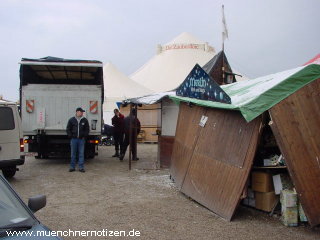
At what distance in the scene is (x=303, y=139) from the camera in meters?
5.82

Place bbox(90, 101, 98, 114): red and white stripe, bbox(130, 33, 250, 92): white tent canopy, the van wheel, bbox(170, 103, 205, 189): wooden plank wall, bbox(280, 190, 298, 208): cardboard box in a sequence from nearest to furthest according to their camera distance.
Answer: bbox(280, 190, 298, 208): cardboard box
bbox(170, 103, 205, 189): wooden plank wall
the van wheel
bbox(90, 101, 98, 114): red and white stripe
bbox(130, 33, 250, 92): white tent canopy

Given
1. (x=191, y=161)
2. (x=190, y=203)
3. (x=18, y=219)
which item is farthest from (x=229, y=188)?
(x=18, y=219)

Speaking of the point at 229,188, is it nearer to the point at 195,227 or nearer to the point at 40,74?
the point at 195,227

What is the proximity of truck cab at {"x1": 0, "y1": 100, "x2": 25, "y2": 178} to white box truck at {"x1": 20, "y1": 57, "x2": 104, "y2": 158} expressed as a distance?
2489mm

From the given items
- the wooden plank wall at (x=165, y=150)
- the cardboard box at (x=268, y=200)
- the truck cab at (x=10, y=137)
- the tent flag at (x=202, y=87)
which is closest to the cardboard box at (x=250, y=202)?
the cardboard box at (x=268, y=200)

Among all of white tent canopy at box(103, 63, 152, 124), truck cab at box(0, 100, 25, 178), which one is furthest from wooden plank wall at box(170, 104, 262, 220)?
white tent canopy at box(103, 63, 152, 124)

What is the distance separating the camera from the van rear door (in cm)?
899

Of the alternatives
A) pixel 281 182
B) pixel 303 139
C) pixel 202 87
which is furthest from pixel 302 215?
pixel 202 87

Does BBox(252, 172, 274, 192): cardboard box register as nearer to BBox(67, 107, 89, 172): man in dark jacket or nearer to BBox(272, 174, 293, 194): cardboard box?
BBox(272, 174, 293, 194): cardboard box

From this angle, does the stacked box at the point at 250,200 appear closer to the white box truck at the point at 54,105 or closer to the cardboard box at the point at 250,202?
the cardboard box at the point at 250,202

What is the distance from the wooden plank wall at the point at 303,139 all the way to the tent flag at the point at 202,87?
3.52ft

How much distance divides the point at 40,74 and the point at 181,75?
69.5ft

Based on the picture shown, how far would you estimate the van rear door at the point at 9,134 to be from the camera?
354 inches

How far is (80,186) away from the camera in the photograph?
897 cm
